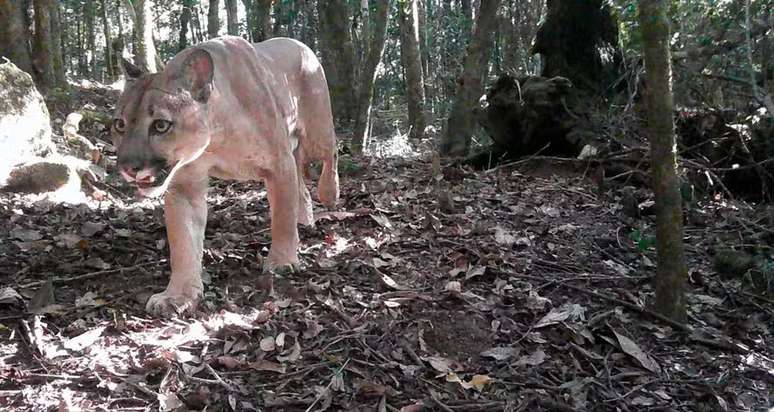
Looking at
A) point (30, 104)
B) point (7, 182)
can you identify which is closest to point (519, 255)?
point (7, 182)

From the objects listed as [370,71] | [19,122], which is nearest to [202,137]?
[19,122]

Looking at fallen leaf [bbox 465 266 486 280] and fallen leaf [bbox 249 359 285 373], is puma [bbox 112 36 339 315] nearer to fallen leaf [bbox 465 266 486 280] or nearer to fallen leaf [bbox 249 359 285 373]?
fallen leaf [bbox 249 359 285 373]

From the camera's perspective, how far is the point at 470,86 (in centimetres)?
733

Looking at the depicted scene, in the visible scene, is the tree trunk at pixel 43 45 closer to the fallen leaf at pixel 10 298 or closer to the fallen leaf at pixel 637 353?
the fallen leaf at pixel 10 298

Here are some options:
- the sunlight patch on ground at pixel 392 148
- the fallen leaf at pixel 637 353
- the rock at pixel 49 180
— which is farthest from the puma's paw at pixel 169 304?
the sunlight patch on ground at pixel 392 148

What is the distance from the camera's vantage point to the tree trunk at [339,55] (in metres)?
11.5

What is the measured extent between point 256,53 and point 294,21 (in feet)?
54.0

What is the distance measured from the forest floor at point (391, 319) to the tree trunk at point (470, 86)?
2.46 meters

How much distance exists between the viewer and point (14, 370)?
270 cm

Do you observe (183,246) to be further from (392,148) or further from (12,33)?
(12,33)

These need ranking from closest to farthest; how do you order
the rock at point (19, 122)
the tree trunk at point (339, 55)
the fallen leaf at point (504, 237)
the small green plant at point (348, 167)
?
the fallen leaf at point (504, 237)
the rock at point (19, 122)
the small green plant at point (348, 167)
the tree trunk at point (339, 55)

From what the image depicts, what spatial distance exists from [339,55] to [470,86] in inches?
208

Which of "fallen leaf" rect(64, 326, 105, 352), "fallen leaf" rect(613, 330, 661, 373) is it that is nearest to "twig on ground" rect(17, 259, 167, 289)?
"fallen leaf" rect(64, 326, 105, 352)

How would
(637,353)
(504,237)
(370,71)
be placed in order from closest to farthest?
(637,353) → (504,237) → (370,71)
